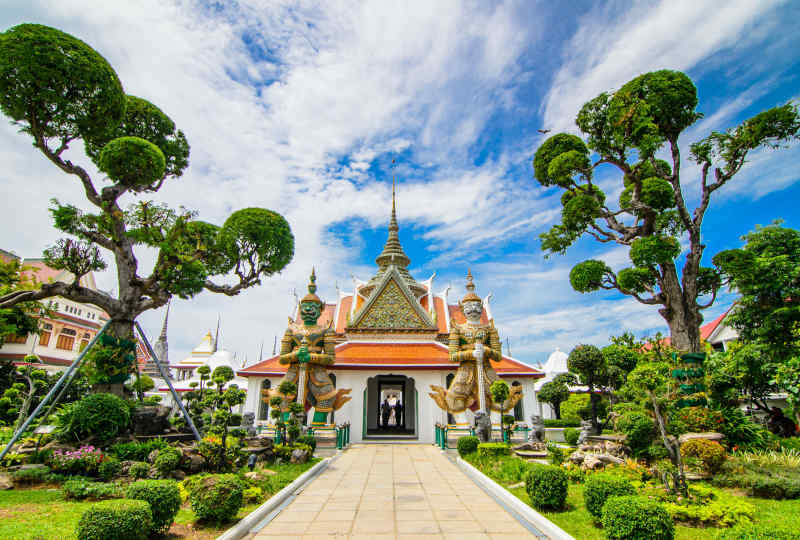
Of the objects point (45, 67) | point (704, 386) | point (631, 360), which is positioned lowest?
point (704, 386)

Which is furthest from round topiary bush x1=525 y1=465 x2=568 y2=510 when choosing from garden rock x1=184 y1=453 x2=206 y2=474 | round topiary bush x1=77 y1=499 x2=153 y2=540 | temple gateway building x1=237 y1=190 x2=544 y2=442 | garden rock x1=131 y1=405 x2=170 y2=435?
garden rock x1=131 y1=405 x2=170 y2=435

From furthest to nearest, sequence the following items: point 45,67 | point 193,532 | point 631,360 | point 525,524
Result: point 631,360 → point 45,67 → point 525,524 → point 193,532

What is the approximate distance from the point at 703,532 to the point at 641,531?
1.68 metres

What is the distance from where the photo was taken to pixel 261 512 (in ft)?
18.1

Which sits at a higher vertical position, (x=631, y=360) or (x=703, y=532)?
(x=631, y=360)

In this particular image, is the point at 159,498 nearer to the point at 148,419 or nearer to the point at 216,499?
the point at 216,499

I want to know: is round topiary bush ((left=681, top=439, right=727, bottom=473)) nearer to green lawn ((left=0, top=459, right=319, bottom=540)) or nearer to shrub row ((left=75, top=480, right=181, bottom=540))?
green lawn ((left=0, top=459, right=319, bottom=540))

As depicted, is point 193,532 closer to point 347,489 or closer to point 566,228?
point 347,489

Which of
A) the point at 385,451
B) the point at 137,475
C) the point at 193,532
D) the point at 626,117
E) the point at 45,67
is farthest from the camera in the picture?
the point at 385,451

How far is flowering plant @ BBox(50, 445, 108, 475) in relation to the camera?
7.52 meters

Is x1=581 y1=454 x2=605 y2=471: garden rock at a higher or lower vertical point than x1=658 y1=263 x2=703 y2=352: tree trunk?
lower

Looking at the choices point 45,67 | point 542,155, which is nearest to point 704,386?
point 542,155

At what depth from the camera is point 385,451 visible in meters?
13.1

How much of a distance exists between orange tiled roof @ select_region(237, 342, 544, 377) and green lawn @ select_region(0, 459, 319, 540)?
9672mm
